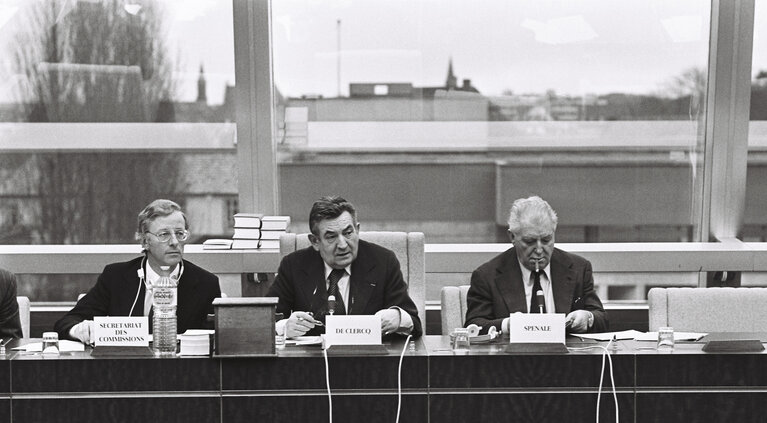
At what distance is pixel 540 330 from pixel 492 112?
2.49 m

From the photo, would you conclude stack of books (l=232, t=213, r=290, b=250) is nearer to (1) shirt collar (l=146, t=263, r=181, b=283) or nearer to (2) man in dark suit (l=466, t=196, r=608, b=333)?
(1) shirt collar (l=146, t=263, r=181, b=283)

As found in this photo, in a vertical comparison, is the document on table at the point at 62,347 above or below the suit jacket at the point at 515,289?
below

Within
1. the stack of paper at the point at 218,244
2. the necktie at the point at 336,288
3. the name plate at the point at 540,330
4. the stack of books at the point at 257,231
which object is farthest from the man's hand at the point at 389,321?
the stack of paper at the point at 218,244

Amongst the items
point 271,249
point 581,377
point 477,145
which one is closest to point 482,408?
point 581,377

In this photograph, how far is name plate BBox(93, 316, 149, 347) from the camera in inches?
131

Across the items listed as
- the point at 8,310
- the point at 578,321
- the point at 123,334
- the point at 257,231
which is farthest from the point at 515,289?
the point at 8,310

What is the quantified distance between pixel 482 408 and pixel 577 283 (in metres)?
1.01

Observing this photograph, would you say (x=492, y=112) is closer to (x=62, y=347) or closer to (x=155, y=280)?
(x=155, y=280)

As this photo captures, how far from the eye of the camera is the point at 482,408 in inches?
129

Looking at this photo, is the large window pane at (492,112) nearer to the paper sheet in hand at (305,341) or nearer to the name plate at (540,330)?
the paper sheet in hand at (305,341)

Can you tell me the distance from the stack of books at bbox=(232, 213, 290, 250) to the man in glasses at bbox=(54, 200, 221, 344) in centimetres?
115

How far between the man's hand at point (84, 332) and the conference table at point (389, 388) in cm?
28

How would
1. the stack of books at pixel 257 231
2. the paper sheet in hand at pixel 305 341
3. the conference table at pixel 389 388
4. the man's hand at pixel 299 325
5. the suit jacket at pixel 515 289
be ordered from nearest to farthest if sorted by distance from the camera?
the conference table at pixel 389 388 < the paper sheet in hand at pixel 305 341 < the man's hand at pixel 299 325 < the suit jacket at pixel 515 289 < the stack of books at pixel 257 231

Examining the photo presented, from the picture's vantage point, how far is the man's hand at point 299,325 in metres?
3.65
